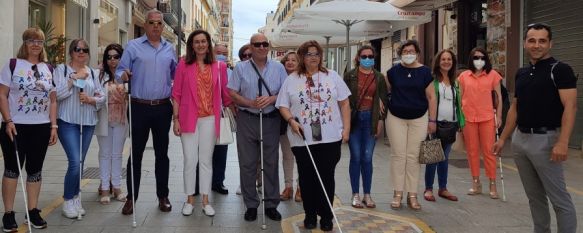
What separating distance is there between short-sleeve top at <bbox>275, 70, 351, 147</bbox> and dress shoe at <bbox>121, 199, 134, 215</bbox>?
187 cm

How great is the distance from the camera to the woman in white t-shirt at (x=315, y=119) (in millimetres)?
5191

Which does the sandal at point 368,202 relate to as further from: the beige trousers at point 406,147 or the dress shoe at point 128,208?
the dress shoe at point 128,208

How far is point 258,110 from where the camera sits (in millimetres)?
5605

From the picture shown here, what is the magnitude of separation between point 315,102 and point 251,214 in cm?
137

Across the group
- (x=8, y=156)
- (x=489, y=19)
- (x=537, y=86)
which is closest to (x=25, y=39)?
(x=8, y=156)

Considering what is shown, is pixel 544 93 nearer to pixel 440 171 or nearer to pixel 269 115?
pixel 269 115

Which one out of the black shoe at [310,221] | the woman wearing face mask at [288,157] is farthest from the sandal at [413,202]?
the black shoe at [310,221]

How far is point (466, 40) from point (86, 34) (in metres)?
10.8

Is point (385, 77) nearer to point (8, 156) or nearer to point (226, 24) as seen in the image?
point (8, 156)

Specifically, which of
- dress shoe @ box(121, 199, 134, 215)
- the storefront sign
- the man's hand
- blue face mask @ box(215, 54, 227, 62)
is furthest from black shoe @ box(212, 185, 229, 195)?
the storefront sign

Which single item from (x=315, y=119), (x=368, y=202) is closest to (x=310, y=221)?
(x=315, y=119)

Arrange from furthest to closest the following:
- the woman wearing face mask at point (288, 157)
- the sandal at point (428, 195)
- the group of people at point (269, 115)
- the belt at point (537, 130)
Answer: the sandal at point (428, 195), the woman wearing face mask at point (288, 157), the group of people at point (269, 115), the belt at point (537, 130)

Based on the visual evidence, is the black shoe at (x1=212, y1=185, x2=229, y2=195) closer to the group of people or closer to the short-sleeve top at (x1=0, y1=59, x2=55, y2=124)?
the group of people

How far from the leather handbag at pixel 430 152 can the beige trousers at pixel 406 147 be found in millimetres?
60
